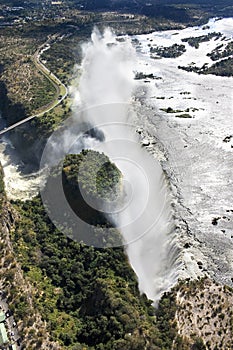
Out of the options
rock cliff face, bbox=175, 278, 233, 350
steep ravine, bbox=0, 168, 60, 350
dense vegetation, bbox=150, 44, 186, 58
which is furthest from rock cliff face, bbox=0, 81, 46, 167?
dense vegetation, bbox=150, 44, 186, 58

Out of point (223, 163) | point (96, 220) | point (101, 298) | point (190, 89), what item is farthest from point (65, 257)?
point (190, 89)

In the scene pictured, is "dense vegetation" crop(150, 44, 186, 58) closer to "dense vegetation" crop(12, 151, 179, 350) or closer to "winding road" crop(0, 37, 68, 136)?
"winding road" crop(0, 37, 68, 136)

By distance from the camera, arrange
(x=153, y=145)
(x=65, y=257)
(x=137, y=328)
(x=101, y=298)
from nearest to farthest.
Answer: (x=137, y=328) → (x=101, y=298) → (x=65, y=257) → (x=153, y=145)

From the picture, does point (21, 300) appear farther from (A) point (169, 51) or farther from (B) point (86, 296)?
(A) point (169, 51)

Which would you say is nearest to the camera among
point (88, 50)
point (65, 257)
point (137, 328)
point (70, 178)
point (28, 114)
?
point (137, 328)

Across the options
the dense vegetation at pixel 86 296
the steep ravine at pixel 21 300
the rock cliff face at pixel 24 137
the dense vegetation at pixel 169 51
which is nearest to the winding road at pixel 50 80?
the rock cliff face at pixel 24 137

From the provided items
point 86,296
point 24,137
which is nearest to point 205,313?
point 86,296

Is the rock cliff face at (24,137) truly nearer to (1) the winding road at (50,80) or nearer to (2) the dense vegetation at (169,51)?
(1) the winding road at (50,80)

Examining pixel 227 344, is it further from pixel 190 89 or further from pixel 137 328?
pixel 190 89

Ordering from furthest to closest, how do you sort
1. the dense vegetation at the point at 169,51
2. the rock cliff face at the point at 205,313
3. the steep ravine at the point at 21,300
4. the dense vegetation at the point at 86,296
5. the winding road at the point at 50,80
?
the dense vegetation at the point at 169,51 → the winding road at the point at 50,80 → the rock cliff face at the point at 205,313 → the dense vegetation at the point at 86,296 → the steep ravine at the point at 21,300
